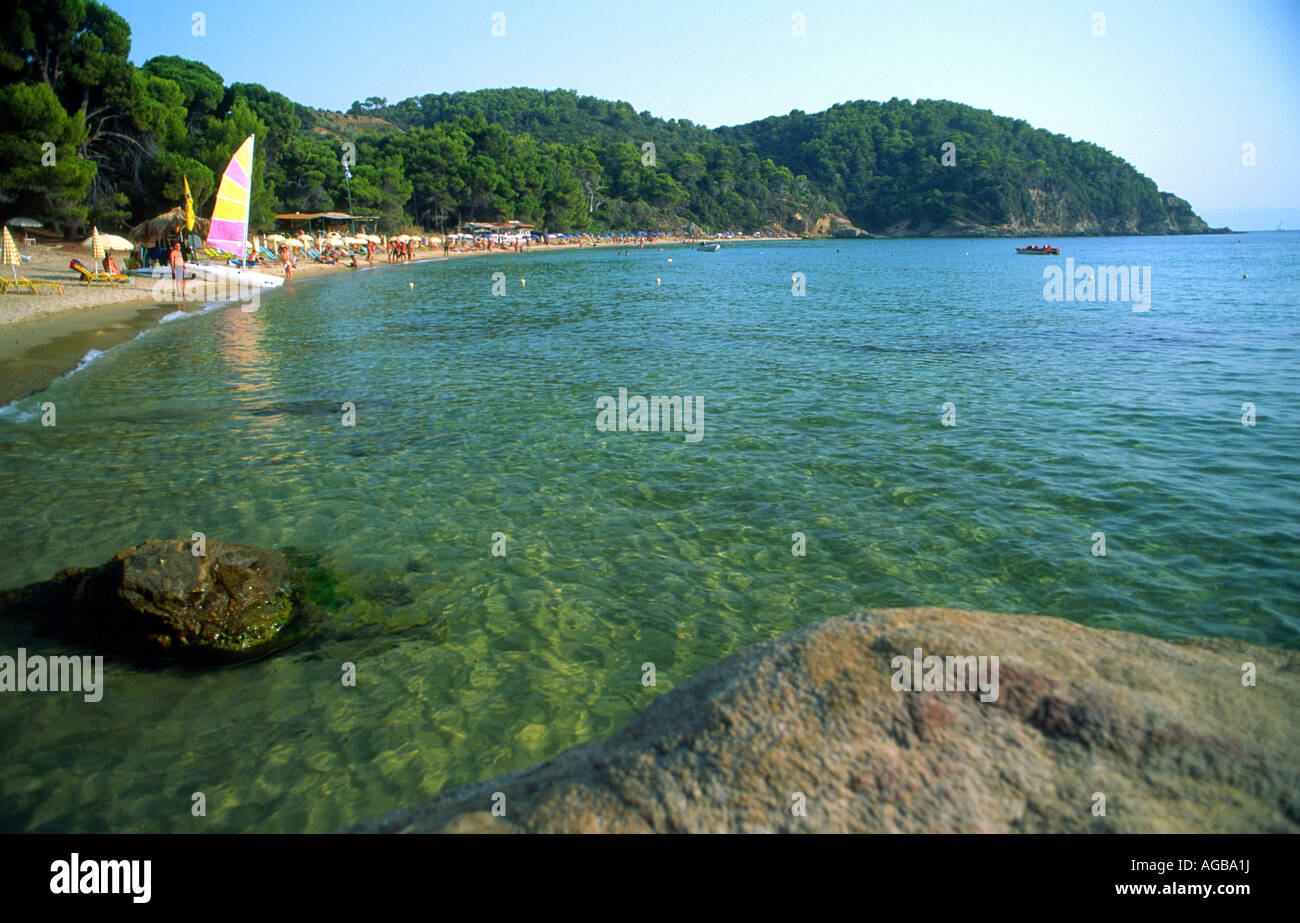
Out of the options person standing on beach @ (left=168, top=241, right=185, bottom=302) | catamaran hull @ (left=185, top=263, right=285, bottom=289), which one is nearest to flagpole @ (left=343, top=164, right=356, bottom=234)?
catamaran hull @ (left=185, top=263, right=285, bottom=289)

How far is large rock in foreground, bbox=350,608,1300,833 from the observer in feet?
7.94

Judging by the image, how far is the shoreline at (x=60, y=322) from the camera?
632 inches

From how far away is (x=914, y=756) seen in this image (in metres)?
2.62

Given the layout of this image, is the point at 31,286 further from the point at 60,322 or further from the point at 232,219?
the point at 232,219

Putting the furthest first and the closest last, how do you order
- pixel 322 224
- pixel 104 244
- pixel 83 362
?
pixel 322 224 → pixel 104 244 → pixel 83 362

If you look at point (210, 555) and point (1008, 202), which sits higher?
point (1008, 202)

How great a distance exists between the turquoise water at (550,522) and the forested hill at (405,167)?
17.5m

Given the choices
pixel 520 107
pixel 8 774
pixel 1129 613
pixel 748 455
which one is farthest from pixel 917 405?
pixel 520 107

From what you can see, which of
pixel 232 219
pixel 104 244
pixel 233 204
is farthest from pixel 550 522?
pixel 104 244

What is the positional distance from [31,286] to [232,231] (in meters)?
8.27

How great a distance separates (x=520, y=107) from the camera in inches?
7574

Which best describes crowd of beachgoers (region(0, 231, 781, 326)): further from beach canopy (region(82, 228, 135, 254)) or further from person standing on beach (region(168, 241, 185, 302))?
person standing on beach (region(168, 241, 185, 302))
